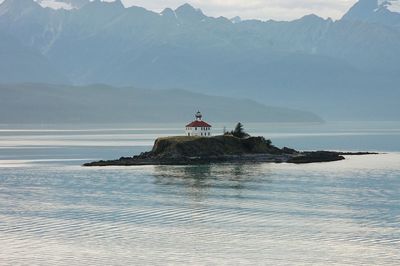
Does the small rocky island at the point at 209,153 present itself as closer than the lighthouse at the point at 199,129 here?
Yes

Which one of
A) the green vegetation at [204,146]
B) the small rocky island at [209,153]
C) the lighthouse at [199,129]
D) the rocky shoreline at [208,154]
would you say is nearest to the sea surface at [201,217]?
the rocky shoreline at [208,154]

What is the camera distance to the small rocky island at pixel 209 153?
14725cm

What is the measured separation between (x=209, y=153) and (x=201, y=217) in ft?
221

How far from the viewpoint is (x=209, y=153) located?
150 meters

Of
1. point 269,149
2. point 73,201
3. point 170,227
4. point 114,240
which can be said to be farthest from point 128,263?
point 269,149

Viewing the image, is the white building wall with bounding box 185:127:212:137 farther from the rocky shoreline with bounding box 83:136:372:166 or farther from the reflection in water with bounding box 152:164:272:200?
the reflection in water with bounding box 152:164:272:200

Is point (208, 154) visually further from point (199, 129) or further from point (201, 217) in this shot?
point (201, 217)

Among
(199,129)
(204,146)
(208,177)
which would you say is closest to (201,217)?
(208,177)

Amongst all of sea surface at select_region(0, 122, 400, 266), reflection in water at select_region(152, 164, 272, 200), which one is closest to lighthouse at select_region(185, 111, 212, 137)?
reflection in water at select_region(152, 164, 272, 200)

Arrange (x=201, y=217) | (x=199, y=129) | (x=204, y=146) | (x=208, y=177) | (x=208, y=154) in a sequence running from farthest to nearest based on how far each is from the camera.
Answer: (x=199, y=129), (x=204, y=146), (x=208, y=154), (x=208, y=177), (x=201, y=217)

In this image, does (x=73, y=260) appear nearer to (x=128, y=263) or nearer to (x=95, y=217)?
(x=128, y=263)

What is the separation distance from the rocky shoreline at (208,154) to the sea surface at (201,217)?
10.1 metres

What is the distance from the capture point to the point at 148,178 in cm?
12181

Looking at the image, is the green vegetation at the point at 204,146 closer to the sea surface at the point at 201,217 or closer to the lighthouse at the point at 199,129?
the lighthouse at the point at 199,129
